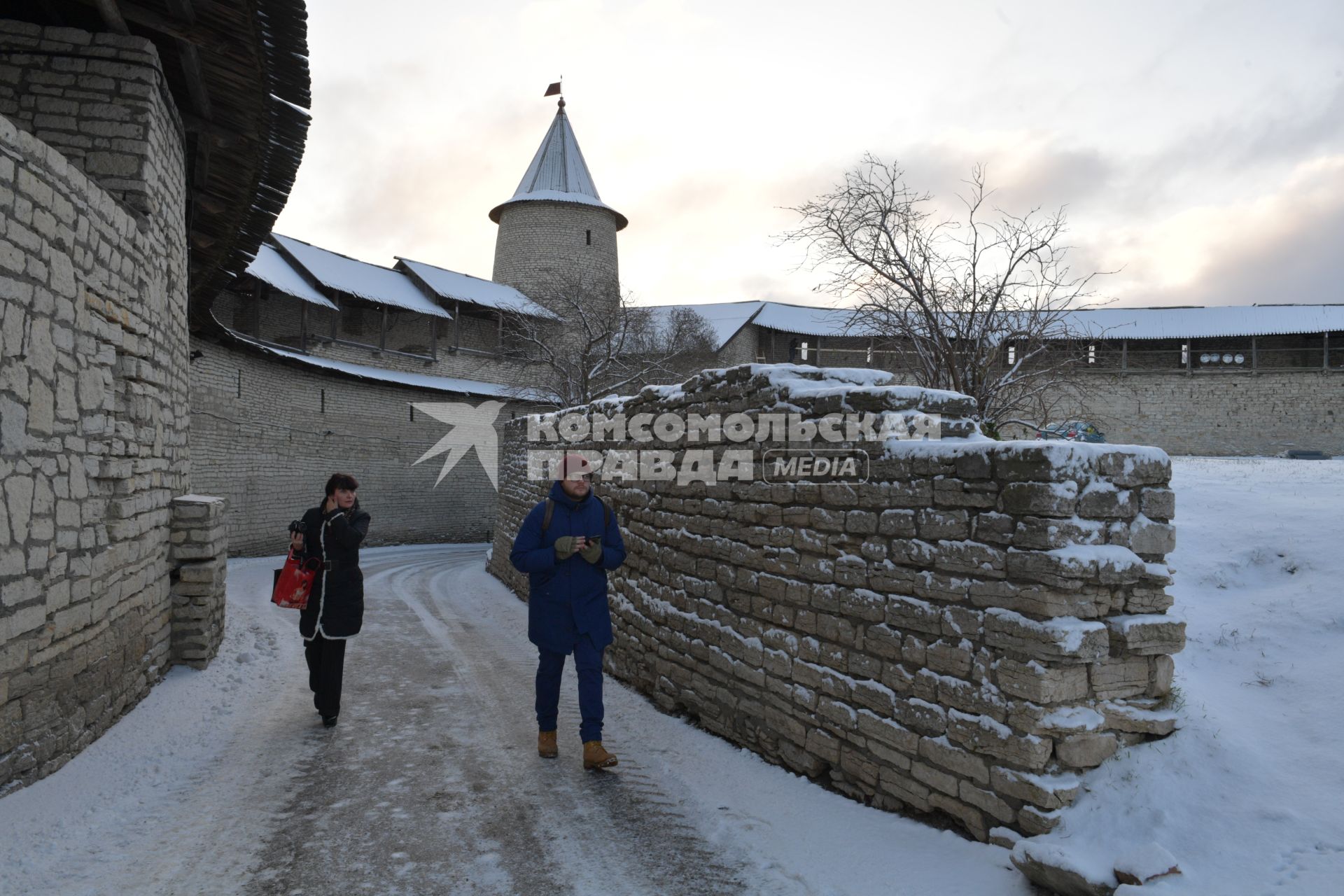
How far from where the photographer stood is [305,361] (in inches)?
770

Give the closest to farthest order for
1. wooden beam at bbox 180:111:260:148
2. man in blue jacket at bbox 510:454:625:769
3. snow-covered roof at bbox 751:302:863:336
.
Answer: man in blue jacket at bbox 510:454:625:769
wooden beam at bbox 180:111:260:148
snow-covered roof at bbox 751:302:863:336

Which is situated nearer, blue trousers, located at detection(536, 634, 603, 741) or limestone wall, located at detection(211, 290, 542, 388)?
blue trousers, located at detection(536, 634, 603, 741)

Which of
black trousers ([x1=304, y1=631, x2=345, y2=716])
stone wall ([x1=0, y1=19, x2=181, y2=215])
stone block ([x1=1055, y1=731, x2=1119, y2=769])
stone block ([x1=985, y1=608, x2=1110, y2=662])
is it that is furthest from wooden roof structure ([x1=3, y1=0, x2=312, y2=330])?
stone block ([x1=1055, y1=731, x2=1119, y2=769])

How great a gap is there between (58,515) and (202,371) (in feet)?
44.1

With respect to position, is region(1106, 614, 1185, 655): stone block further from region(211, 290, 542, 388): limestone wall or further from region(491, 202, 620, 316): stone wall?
region(491, 202, 620, 316): stone wall

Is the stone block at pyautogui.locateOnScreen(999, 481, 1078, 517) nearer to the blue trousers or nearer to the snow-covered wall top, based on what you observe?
the snow-covered wall top

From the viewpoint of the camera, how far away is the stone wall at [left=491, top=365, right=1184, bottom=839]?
318 cm

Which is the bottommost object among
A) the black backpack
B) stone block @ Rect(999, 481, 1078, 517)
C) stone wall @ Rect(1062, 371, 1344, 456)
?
the black backpack

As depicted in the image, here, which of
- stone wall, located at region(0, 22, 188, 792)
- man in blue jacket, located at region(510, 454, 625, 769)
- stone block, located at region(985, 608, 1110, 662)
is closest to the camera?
stone block, located at region(985, 608, 1110, 662)

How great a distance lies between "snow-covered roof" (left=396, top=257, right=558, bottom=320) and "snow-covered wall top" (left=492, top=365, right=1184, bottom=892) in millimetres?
23085

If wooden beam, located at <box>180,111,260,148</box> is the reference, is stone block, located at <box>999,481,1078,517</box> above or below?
below

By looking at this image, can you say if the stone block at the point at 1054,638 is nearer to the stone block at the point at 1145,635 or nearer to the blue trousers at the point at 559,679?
the stone block at the point at 1145,635

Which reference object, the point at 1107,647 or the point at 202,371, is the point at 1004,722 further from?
the point at 202,371
